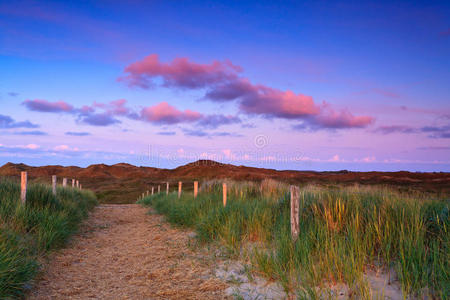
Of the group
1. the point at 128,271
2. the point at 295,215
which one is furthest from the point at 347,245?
the point at 128,271

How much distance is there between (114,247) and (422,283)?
733cm

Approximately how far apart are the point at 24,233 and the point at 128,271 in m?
2.69

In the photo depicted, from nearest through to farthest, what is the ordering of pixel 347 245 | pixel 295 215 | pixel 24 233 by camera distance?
1. pixel 347 245
2. pixel 295 215
3. pixel 24 233

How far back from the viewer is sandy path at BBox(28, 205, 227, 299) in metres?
5.00

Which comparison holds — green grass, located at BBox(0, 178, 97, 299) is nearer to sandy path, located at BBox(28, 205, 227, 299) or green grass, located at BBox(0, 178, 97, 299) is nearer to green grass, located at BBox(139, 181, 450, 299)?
sandy path, located at BBox(28, 205, 227, 299)

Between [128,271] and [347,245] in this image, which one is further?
[128,271]

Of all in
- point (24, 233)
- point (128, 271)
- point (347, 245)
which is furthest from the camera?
point (24, 233)

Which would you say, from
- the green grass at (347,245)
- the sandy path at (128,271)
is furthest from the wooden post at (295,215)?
the sandy path at (128,271)

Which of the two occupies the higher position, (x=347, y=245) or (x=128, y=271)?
(x=347, y=245)

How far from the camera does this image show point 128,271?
632cm

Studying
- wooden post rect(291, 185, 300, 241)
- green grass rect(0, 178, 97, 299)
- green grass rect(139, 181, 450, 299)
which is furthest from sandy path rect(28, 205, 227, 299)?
wooden post rect(291, 185, 300, 241)

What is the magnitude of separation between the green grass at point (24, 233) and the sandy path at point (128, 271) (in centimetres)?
32

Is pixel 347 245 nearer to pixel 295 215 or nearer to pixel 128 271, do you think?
pixel 295 215

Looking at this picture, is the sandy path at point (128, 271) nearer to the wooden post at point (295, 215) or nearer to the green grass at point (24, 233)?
the green grass at point (24, 233)
